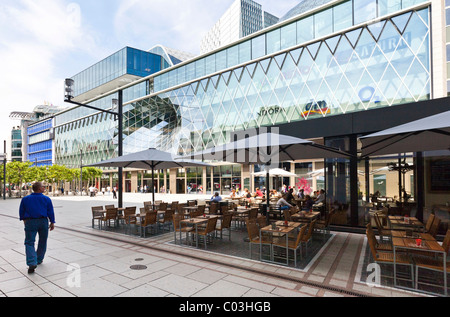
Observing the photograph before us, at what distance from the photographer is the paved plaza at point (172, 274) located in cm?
460

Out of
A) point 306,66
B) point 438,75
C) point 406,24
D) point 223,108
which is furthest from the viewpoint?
point 223,108

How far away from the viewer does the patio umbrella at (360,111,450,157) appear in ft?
14.7

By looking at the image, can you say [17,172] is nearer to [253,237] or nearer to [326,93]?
[326,93]

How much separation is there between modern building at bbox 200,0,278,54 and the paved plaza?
381 ft

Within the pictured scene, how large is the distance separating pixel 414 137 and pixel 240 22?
129516mm

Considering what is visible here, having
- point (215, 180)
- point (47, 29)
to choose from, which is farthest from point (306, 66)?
point (47, 29)

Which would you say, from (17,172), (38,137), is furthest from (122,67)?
(38,137)

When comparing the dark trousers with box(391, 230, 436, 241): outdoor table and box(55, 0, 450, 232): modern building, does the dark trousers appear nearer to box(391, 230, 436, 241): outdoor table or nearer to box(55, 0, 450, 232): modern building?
box(391, 230, 436, 241): outdoor table

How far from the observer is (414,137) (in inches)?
233

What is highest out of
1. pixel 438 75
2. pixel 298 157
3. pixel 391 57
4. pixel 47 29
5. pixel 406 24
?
pixel 406 24

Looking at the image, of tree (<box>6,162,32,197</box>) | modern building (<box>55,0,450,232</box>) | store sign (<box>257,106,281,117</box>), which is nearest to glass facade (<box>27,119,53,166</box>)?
tree (<box>6,162,32,197</box>)
